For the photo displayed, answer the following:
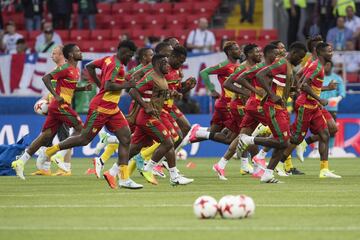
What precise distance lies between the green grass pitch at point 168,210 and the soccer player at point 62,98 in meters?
0.80

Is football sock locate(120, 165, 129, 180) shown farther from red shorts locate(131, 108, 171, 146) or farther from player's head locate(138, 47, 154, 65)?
player's head locate(138, 47, 154, 65)

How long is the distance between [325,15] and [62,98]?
1348 centimetres

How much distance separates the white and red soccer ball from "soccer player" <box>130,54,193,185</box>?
5206mm

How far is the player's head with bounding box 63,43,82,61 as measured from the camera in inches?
825

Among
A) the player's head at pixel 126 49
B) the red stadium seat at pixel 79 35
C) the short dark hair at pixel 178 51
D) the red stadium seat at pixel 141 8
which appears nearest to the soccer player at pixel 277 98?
the short dark hair at pixel 178 51

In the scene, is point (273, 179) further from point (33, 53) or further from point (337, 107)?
point (33, 53)

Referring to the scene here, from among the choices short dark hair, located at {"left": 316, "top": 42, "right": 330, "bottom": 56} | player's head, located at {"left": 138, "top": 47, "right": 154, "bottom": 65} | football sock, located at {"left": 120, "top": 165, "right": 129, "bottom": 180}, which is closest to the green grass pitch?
football sock, located at {"left": 120, "top": 165, "right": 129, "bottom": 180}

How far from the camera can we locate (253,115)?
19.8m

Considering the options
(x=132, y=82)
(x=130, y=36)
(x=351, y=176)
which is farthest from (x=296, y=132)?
(x=130, y=36)

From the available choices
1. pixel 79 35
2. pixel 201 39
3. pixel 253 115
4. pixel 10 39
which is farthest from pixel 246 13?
pixel 253 115

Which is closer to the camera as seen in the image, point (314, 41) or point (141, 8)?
point (314, 41)

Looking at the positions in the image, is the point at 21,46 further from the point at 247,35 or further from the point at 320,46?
the point at 320,46

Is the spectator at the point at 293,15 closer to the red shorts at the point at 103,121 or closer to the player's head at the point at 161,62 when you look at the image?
the player's head at the point at 161,62

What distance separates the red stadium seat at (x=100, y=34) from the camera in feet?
111
